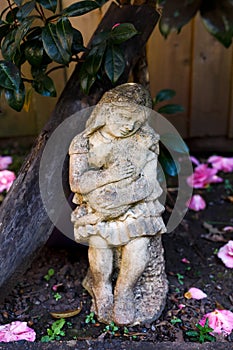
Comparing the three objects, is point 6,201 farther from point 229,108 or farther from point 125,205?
point 229,108

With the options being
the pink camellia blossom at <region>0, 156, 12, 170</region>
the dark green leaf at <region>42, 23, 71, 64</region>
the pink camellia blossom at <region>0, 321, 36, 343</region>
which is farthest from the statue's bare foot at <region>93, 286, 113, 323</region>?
the pink camellia blossom at <region>0, 156, 12, 170</region>

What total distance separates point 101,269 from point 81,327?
24cm

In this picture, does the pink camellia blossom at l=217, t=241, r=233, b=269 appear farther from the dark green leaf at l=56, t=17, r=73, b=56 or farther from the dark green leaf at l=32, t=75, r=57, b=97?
the dark green leaf at l=56, t=17, r=73, b=56

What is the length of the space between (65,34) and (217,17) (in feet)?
2.13

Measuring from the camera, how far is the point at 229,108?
10.4ft

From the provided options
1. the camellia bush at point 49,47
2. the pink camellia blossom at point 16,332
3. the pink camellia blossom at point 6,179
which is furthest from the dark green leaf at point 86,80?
the pink camellia blossom at point 6,179

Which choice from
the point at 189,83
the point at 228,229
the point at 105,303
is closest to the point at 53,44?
the point at 105,303

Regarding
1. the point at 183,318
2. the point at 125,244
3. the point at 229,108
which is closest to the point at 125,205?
the point at 125,244

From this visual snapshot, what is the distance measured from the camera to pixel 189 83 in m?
3.11

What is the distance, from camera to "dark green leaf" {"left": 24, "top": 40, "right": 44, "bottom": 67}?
1.78 metres

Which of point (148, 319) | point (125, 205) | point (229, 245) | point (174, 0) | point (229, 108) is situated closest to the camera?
point (174, 0)

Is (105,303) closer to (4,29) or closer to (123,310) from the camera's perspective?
(123,310)

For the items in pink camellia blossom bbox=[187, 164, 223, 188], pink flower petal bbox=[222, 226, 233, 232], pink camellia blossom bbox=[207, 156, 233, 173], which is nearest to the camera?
pink flower petal bbox=[222, 226, 233, 232]

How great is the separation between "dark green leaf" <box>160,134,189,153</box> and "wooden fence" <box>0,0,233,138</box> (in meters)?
0.93
